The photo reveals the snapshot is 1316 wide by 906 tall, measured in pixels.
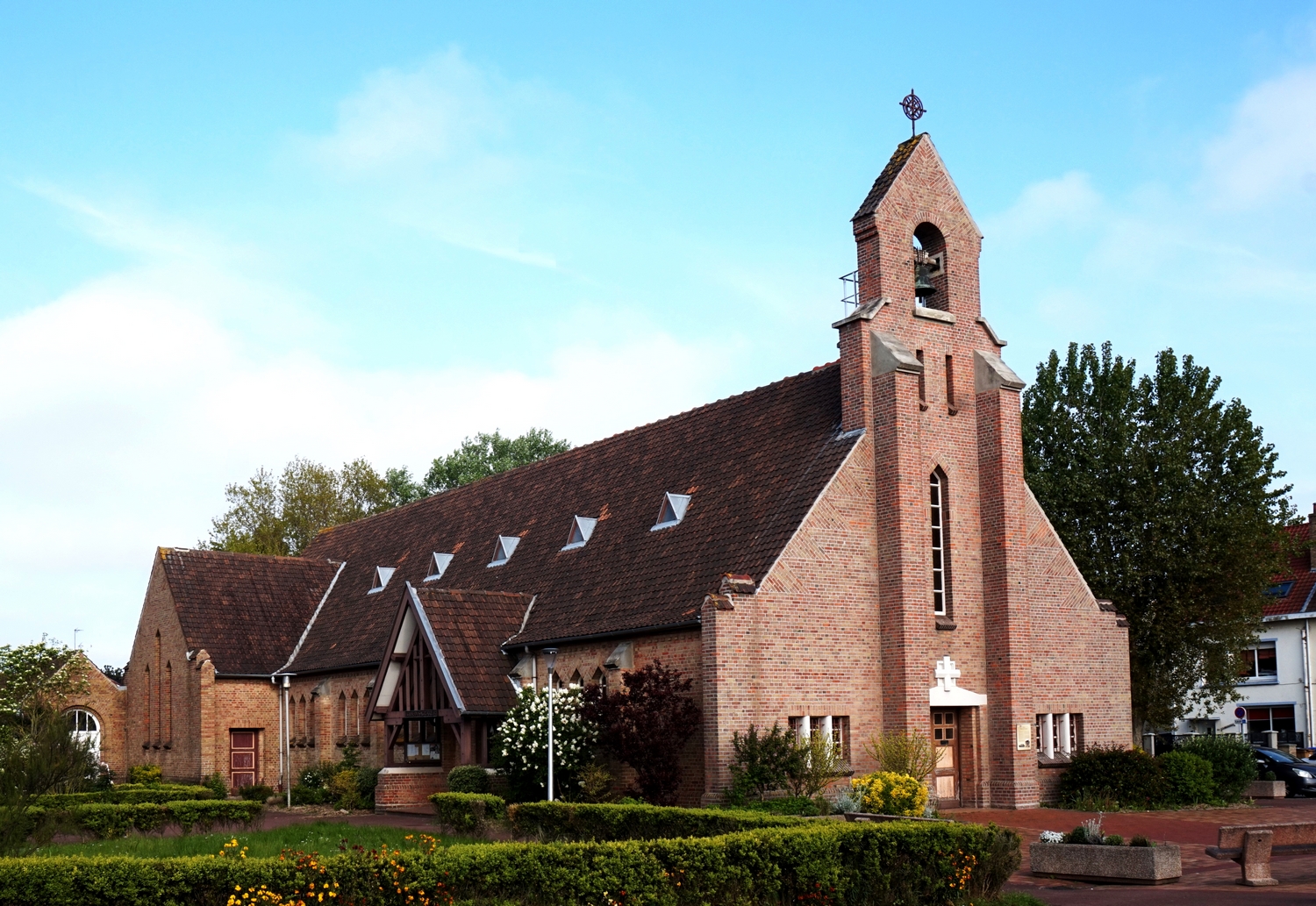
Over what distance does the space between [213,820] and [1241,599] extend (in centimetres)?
2897

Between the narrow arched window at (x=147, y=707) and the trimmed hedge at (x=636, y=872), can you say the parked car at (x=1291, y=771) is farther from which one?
the narrow arched window at (x=147, y=707)

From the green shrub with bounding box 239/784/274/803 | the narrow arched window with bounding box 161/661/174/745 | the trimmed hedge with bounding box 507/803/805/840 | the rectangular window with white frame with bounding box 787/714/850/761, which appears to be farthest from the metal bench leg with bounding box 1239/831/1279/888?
the narrow arched window with bounding box 161/661/174/745

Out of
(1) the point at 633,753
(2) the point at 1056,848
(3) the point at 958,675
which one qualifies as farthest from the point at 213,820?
(2) the point at 1056,848

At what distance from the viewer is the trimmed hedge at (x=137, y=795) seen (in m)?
30.0

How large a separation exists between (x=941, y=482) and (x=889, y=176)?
701 cm

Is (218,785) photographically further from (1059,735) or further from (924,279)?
(924,279)

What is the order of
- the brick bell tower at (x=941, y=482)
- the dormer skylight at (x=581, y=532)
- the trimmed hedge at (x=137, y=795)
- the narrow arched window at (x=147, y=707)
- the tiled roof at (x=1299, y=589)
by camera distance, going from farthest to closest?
the tiled roof at (x=1299, y=589)
the narrow arched window at (x=147, y=707)
the dormer skylight at (x=581, y=532)
the trimmed hedge at (x=137, y=795)
the brick bell tower at (x=941, y=482)

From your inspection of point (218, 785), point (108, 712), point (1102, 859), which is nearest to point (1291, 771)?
point (1102, 859)

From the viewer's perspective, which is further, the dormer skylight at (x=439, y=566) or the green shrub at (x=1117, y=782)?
the dormer skylight at (x=439, y=566)

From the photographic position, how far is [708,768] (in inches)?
1025

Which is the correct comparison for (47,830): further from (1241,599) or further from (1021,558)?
(1241,599)

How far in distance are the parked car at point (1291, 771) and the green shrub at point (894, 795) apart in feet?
61.3

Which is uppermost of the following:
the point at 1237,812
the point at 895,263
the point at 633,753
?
the point at 895,263

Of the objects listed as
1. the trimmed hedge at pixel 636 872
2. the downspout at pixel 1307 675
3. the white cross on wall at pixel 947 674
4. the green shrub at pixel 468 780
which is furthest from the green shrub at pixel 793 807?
the downspout at pixel 1307 675
